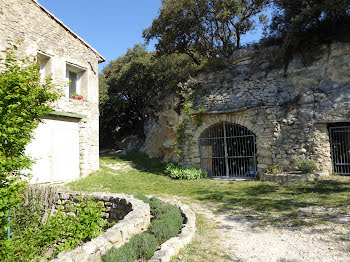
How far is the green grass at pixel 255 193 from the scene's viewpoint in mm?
5012

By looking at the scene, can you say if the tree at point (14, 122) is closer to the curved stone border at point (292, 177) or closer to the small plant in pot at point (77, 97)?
the small plant in pot at point (77, 97)

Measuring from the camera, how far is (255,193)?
7.29m

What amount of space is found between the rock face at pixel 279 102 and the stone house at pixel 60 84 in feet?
15.4

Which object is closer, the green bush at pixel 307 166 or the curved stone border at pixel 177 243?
the curved stone border at pixel 177 243

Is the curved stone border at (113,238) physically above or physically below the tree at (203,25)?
below

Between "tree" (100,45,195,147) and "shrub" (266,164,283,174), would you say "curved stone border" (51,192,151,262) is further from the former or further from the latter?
"tree" (100,45,195,147)

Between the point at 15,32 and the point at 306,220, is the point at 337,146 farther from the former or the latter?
the point at 15,32

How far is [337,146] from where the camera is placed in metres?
9.91

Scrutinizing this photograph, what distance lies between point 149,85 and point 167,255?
17.5 meters

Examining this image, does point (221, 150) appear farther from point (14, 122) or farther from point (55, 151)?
point (14, 122)

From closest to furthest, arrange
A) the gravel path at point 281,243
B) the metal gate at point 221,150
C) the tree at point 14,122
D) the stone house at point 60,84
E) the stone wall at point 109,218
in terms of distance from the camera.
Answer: the tree at point 14,122
the stone wall at point 109,218
the gravel path at point 281,243
the stone house at point 60,84
the metal gate at point 221,150

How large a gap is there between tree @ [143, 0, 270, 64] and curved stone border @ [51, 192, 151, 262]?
11573 mm

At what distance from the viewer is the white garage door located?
28.2 ft

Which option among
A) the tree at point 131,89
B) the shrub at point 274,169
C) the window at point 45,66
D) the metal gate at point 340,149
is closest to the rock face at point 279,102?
the shrub at point 274,169
